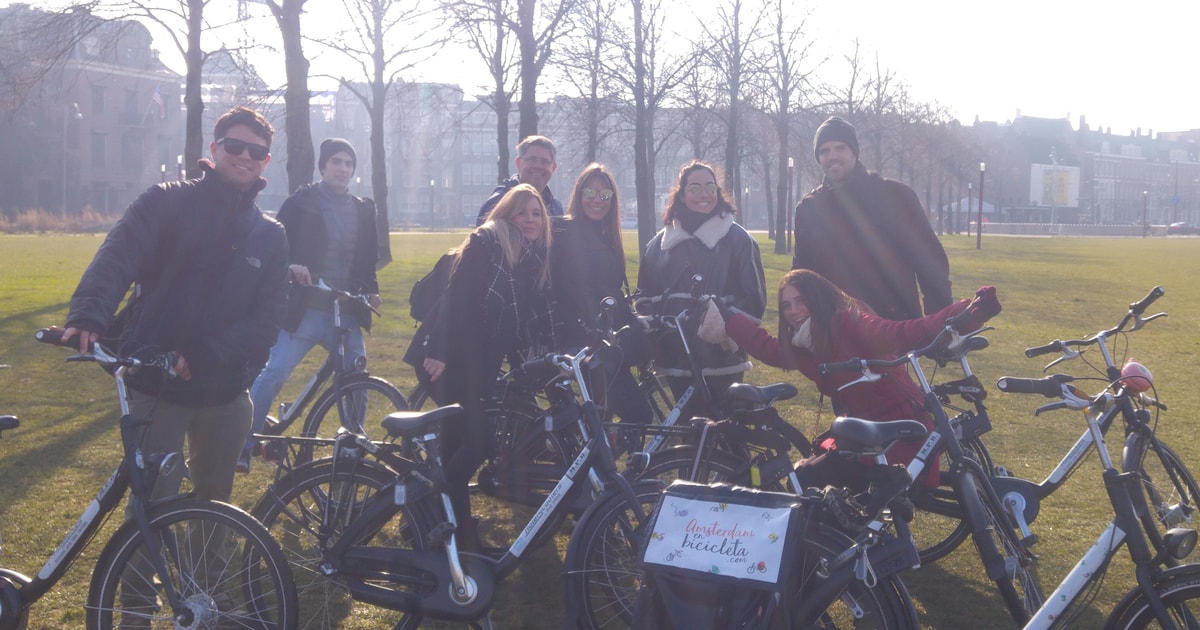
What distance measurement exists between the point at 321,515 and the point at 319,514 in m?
0.02

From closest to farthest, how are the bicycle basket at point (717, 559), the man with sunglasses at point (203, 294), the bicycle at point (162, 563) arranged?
the bicycle basket at point (717, 559) → the bicycle at point (162, 563) → the man with sunglasses at point (203, 294)

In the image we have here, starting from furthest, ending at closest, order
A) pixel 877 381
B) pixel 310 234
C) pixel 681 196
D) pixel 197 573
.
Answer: pixel 310 234 → pixel 681 196 → pixel 877 381 → pixel 197 573

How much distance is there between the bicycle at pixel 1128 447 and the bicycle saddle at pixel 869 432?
1.51ft

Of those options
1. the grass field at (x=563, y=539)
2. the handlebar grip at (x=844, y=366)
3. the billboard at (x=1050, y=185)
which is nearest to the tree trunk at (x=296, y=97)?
the grass field at (x=563, y=539)

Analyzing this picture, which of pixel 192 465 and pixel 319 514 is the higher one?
pixel 192 465

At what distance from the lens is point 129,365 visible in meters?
3.80

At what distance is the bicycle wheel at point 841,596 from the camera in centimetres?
347

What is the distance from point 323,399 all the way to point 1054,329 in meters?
12.6

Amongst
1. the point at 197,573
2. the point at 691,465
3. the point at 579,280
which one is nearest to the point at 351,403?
the point at 579,280

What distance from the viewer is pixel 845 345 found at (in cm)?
494

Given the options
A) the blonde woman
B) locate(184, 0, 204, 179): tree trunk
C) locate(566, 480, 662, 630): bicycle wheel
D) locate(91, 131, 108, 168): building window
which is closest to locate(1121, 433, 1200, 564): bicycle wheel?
locate(566, 480, 662, 630): bicycle wheel

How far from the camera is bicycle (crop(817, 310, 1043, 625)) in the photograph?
404 cm

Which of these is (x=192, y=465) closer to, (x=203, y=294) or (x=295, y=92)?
(x=203, y=294)

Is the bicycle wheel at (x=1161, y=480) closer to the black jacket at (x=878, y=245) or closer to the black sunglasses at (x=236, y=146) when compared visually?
the black jacket at (x=878, y=245)
